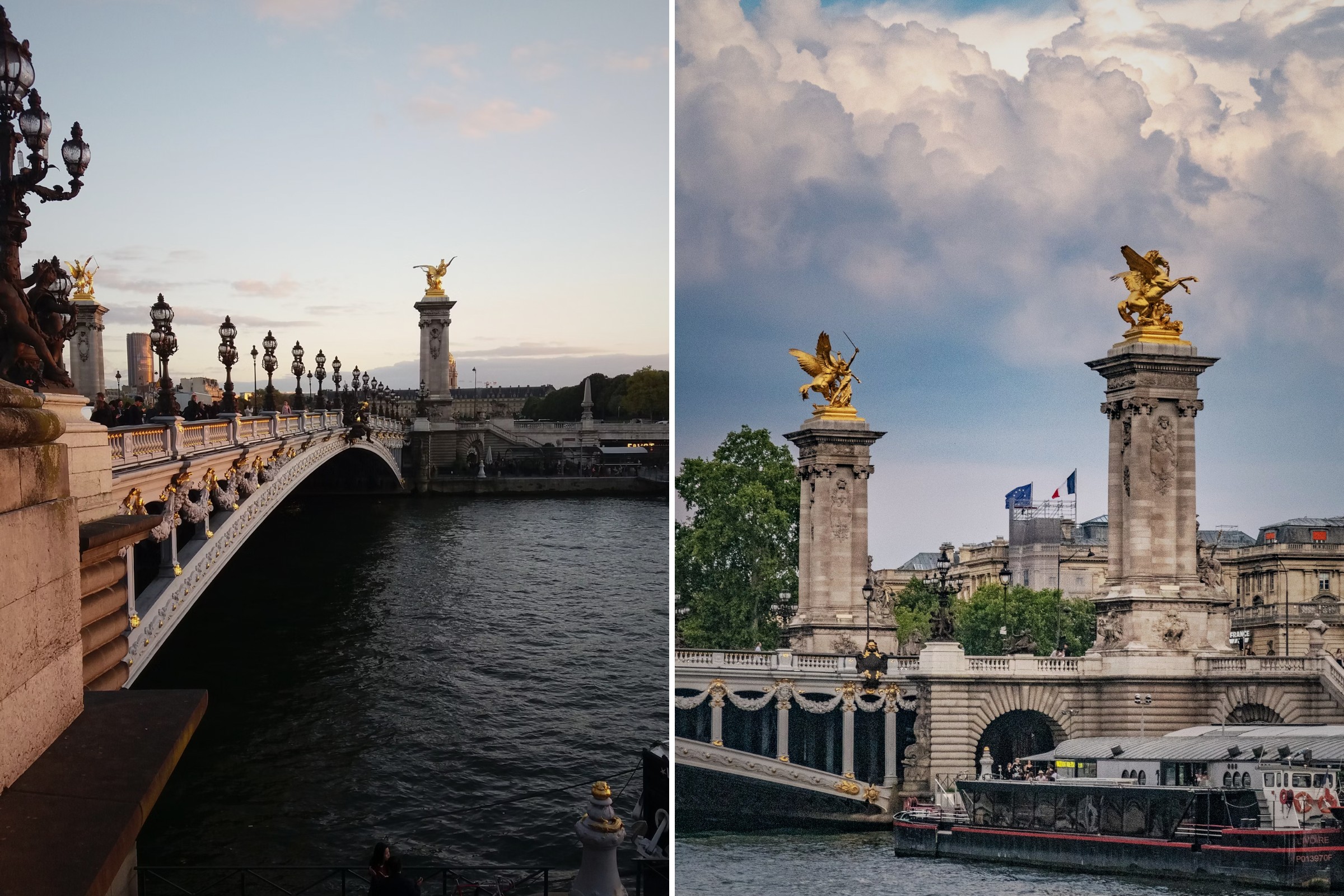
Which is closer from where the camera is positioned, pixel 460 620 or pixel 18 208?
pixel 18 208

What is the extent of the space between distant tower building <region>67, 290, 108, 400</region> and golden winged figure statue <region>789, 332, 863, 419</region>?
1083cm

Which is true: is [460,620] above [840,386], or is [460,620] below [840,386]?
below

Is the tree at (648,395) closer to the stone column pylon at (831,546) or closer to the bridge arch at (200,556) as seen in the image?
the bridge arch at (200,556)

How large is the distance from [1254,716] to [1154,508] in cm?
129

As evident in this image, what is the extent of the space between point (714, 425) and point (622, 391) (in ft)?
103

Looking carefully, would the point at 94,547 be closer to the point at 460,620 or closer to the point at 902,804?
the point at 902,804

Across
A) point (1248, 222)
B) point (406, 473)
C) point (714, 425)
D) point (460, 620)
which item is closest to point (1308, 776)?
point (1248, 222)

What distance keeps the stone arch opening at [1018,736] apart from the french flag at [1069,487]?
131cm

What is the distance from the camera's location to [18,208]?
613 centimetres

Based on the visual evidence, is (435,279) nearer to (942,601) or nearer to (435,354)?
(435,354)

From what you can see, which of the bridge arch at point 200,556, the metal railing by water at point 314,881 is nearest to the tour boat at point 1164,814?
the metal railing by water at point 314,881

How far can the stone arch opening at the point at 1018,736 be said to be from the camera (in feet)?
25.5

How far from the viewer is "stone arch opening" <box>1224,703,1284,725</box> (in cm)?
703

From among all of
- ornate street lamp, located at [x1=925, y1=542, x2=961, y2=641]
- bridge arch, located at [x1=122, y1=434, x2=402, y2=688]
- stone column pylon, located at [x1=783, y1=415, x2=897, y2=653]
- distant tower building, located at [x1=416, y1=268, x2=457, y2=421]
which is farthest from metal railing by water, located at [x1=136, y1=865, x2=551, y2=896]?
distant tower building, located at [x1=416, y1=268, x2=457, y2=421]
